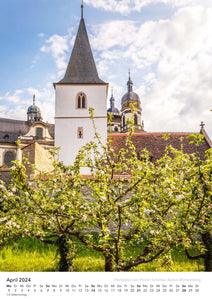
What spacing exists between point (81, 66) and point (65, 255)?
1286 cm

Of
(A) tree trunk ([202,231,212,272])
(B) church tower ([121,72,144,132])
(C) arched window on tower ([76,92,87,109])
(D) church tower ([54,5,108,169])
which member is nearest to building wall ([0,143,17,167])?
(B) church tower ([121,72,144,132])

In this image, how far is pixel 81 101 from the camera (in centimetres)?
1400

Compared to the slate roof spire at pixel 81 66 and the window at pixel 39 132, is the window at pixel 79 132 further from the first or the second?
the window at pixel 39 132

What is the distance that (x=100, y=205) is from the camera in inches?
115

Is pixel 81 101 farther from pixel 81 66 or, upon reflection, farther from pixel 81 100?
pixel 81 66

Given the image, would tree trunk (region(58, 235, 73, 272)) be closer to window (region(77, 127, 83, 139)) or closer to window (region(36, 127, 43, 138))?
window (region(77, 127, 83, 139))

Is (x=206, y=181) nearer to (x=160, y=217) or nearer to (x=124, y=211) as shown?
(x=160, y=217)

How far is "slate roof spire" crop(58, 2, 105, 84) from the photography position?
561 inches

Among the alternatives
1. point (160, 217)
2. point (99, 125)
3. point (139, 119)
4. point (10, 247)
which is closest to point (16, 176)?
point (160, 217)
